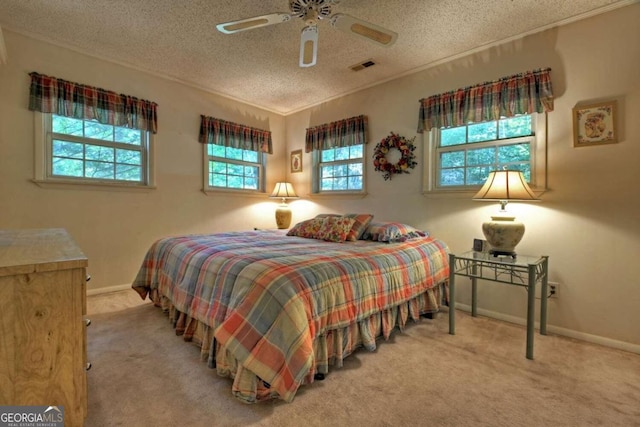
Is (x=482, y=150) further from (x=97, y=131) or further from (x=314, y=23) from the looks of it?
(x=97, y=131)

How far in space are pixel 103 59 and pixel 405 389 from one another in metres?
4.02

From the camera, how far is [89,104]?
3016 mm

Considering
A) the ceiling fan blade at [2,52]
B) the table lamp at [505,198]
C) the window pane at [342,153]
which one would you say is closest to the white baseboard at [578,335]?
the table lamp at [505,198]

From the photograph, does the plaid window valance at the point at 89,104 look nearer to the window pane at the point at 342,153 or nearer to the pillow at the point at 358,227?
the window pane at the point at 342,153

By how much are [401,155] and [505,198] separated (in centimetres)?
132

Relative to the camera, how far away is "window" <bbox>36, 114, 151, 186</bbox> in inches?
115

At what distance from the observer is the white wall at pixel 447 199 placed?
2.19 m

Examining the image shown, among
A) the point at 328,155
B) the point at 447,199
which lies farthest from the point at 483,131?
the point at 328,155

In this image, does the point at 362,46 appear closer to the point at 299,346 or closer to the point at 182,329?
the point at 299,346

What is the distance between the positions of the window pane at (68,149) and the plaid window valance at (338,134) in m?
2.67

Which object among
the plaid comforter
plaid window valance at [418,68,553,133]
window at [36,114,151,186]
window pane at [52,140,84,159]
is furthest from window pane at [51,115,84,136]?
plaid window valance at [418,68,553,133]

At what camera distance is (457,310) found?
2910 mm

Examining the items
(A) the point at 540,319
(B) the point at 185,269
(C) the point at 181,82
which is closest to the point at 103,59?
(C) the point at 181,82

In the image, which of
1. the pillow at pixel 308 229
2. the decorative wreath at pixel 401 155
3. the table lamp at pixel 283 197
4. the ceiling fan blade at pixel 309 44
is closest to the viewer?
the ceiling fan blade at pixel 309 44
